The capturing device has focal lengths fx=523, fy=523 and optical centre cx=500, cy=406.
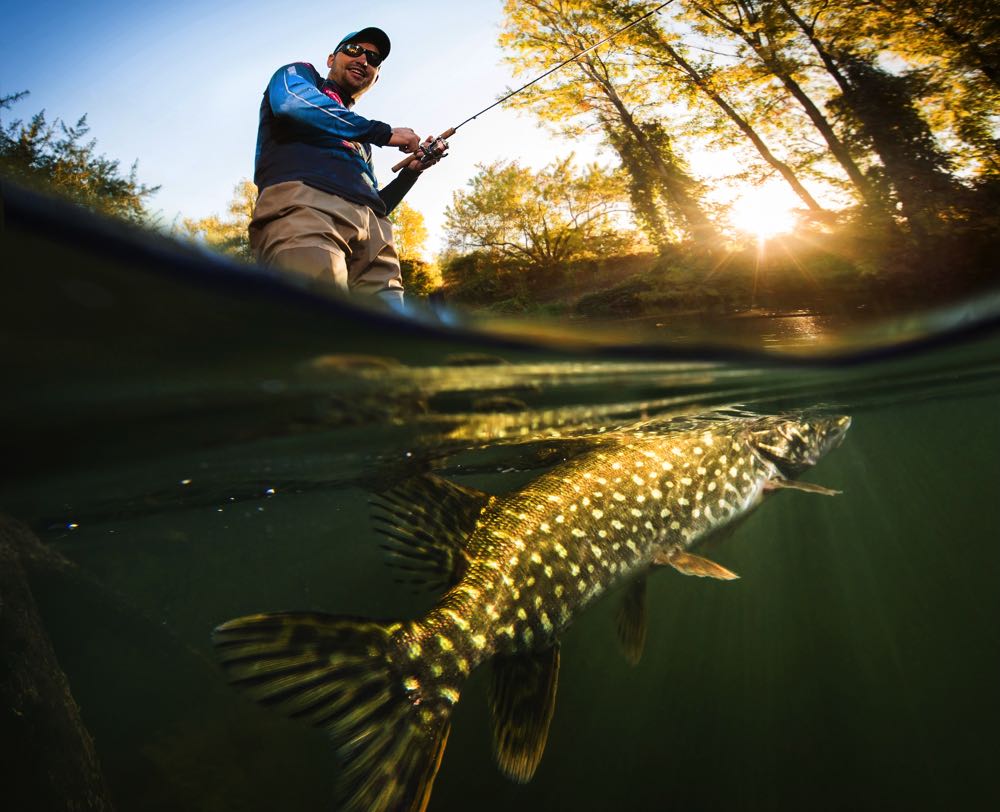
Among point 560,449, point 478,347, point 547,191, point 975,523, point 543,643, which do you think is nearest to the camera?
point 543,643

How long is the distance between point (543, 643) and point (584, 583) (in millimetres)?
435

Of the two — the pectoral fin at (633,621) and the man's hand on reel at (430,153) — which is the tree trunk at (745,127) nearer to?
the man's hand on reel at (430,153)

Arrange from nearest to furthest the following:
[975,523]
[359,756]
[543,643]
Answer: [359,756] → [543,643] → [975,523]

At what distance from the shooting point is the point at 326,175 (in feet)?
10.9

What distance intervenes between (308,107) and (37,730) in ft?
12.8

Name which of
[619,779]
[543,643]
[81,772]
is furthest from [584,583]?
[619,779]

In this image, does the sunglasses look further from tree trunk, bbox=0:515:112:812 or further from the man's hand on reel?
tree trunk, bbox=0:515:112:812

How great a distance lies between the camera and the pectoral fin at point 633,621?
11.3 ft

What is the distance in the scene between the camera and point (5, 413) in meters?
2.13

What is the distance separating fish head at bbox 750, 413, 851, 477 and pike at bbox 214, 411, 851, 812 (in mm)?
217

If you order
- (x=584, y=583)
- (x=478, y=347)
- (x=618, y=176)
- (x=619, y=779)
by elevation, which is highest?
(x=618, y=176)

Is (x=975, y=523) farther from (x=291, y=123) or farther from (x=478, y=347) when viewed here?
(x=291, y=123)

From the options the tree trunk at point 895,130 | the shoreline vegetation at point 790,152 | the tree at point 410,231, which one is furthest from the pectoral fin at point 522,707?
the tree at point 410,231

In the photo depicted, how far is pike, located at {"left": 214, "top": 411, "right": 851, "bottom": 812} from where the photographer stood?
2051 mm
